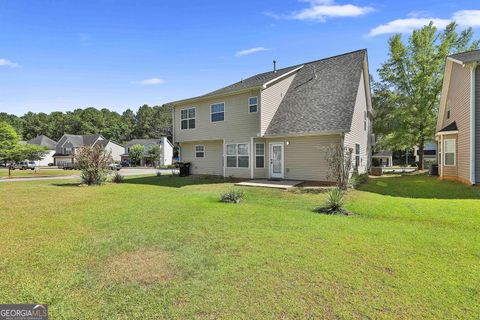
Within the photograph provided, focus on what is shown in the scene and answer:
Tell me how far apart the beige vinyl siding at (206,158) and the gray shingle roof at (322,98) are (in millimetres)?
4569

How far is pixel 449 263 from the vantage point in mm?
4184

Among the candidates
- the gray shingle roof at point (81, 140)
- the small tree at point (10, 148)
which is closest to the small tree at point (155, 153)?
the gray shingle roof at point (81, 140)

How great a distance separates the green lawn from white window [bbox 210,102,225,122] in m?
10.5

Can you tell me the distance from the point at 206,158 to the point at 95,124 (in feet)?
271

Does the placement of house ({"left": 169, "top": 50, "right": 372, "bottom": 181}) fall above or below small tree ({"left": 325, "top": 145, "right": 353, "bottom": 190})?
above

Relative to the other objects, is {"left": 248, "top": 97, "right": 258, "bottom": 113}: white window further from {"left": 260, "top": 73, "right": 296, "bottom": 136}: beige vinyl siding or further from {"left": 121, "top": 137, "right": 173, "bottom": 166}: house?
{"left": 121, "top": 137, "right": 173, "bottom": 166}: house

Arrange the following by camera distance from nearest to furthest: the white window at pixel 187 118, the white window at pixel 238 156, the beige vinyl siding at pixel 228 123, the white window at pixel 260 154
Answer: the beige vinyl siding at pixel 228 123 → the white window at pixel 260 154 → the white window at pixel 238 156 → the white window at pixel 187 118

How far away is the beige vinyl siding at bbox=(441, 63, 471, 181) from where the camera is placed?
12.6 m

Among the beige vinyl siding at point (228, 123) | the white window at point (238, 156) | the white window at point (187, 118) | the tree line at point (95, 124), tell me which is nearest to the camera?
the beige vinyl siding at point (228, 123)

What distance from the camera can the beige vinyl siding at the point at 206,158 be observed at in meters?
18.9

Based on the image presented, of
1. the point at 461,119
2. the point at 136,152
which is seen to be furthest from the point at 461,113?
the point at 136,152

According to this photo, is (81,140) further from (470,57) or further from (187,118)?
(470,57)

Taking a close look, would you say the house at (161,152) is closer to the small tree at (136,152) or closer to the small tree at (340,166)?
the small tree at (136,152)

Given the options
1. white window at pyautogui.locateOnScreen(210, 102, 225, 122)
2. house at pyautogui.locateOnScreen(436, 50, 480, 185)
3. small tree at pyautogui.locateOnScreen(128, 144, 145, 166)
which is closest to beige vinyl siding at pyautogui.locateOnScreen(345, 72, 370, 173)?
house at pyautogui.locateOnScreen(436, 50, 480, 185)
